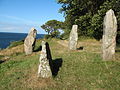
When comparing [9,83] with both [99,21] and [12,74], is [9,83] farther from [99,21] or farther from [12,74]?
[99,21]

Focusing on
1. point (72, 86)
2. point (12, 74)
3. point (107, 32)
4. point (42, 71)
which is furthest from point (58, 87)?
point (107, 32)

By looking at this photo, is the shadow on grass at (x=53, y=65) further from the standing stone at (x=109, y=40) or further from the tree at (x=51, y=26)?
the tree at (x=51, y=26)

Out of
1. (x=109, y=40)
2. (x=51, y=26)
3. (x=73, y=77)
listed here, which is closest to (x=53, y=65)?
(x=73, y=77)

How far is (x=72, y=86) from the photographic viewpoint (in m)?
10.4

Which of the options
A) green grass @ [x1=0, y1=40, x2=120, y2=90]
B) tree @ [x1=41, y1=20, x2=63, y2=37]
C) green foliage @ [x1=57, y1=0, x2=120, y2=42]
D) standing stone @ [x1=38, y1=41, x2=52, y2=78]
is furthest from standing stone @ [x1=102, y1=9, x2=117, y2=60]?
tree @ [x1=41, y1=20, x2=63, y2=37]

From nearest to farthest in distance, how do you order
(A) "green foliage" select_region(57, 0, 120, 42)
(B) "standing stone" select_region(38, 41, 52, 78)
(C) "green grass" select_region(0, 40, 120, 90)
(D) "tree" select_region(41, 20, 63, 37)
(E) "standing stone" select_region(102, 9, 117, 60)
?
(C) "green grass" select_region(0, 40, 120, 90)
(B) "standing stone" select_region(38, 41, 52, 78)
(E) "standing stone" select_region(102, 9, 117, 60)
(A) "green foliage" select_region(57, 0, 120, 42)
(D) "tree" select_region(41, 20, 63, 37)

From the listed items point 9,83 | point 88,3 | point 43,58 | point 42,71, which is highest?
point 88,3

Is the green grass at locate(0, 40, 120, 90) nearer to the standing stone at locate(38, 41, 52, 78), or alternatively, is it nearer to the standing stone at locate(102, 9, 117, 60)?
the standing stone at locate(38, 41, 52, 78)

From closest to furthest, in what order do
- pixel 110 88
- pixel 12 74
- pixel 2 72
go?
1. pixel 110 88
2. pixel 12 74
3. pixel 2 72

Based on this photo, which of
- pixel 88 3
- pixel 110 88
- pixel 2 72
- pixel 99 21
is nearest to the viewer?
pixel 110 88

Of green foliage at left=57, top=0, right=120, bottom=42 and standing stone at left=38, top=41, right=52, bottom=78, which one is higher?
green foliage at left=57, top=0, right=120, bottom=42

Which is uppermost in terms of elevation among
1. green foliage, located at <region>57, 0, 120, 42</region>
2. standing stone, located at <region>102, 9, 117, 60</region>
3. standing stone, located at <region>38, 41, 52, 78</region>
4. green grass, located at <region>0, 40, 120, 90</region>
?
green foliage, located at <region>57, 0, 120, 42</region>

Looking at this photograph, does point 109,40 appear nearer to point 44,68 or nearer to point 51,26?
point 44,68

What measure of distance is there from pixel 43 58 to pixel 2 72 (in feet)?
15.1
